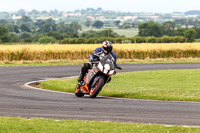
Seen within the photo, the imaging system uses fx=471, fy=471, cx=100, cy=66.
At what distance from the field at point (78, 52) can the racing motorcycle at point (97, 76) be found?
24.5m

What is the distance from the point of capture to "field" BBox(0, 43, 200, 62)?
40634mm

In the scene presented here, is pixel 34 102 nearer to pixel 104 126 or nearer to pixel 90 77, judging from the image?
pixel 90 77

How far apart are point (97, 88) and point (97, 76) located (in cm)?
41

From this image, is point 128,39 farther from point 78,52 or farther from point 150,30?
point 78,52

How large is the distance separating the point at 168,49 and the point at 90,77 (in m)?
30.7

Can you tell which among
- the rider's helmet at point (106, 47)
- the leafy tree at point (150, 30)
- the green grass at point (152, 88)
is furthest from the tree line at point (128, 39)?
the rider's helmet at point (106, 47)

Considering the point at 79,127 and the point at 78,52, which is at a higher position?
the point at 79,127

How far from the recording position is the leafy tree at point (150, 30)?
12156 centimetres

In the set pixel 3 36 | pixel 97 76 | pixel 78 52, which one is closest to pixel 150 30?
pixel 3 36

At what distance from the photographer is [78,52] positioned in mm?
42875

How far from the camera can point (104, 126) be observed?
995 cm

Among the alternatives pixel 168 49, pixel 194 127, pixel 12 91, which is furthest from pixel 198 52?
pixel 194 127

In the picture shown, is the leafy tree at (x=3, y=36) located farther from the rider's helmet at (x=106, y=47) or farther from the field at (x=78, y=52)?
the rider's helmet at (x=106, y=47)

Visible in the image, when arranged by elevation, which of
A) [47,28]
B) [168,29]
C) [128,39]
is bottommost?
[47,28]
